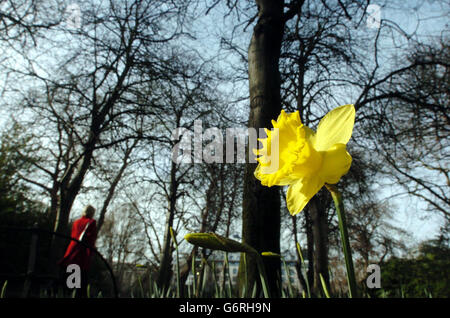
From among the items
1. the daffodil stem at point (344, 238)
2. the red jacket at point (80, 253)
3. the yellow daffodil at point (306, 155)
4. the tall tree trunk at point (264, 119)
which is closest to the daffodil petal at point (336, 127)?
the yellow daffodil at point (306, 155)

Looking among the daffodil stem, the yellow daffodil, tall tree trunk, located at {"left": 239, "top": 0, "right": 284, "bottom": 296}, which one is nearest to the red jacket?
tall tree trunk, located at {"left": 239, "top": 0, "right": 284, "bottom": 296}

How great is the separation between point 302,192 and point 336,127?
14cm

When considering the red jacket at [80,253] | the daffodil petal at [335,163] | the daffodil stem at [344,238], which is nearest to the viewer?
the daffodil stem at [344,238]

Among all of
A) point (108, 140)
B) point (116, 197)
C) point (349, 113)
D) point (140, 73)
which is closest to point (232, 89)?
point (140, 73)

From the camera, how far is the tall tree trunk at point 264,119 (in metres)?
1.99

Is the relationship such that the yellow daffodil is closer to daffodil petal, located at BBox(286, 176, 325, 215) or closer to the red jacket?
daffodil petal, located at BBox(286, 176, 325, 215)

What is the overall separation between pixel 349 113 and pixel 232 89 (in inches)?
220

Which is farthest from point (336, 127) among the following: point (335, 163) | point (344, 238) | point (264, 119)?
point (264, 119)

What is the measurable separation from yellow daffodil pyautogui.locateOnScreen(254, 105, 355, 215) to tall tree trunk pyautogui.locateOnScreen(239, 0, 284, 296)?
4.16 feet

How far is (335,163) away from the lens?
0.46 m

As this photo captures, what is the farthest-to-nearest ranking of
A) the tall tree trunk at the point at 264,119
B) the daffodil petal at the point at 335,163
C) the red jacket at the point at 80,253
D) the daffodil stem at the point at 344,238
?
the red jacket at the point at 80,253 → the tall tree trunk at the point at 264,119 → the daffodil petal at the point at 335,163 → the daffodil stem at the point at 344,238

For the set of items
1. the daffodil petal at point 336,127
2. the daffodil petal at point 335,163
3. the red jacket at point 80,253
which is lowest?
the red jacket at point 80,253

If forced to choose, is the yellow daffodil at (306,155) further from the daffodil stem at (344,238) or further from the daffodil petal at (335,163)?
the daffodil stem at (344,238)
